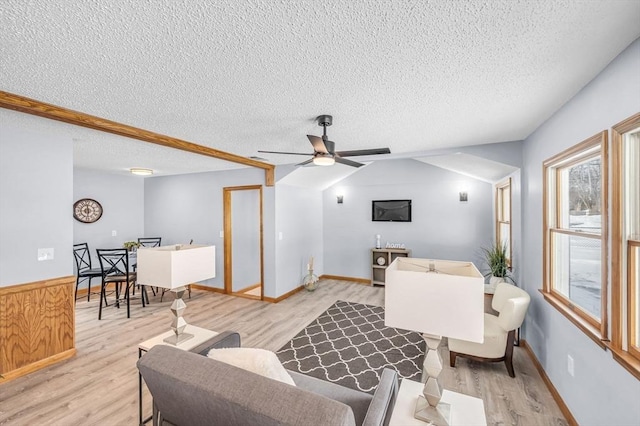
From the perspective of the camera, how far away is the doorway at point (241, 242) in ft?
17.3

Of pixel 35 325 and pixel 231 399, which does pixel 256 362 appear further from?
pixel 35 325

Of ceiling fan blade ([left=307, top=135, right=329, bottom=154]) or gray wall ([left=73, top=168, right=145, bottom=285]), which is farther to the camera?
gray wall ([left=73, top=168, right=145, bottom=285])

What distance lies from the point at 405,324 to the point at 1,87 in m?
2.95

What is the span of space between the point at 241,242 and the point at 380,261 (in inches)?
114

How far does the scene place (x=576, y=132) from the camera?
6.55 feet

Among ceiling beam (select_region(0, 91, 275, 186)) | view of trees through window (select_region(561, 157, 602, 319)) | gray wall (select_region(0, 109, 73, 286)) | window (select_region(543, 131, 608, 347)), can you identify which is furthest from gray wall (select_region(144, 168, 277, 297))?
view of trees through window (select_region(561, 157, 602, 319))

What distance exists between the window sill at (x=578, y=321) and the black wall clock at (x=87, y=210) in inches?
283

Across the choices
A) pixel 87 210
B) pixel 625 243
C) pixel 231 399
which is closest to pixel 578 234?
pixel 625 243

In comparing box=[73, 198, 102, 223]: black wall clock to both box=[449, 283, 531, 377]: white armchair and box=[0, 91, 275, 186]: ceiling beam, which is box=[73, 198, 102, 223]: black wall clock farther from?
box=[449, 283, 531, 377]: white armchair

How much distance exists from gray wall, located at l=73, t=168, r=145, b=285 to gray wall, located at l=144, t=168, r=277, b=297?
20cm

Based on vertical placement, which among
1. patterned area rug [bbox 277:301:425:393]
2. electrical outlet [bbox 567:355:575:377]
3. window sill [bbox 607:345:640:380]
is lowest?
patterned area rug [bbox 277:301:425:393]

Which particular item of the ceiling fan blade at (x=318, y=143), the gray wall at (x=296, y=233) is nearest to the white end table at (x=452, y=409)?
the ceiling fan blade at (x=318, y=143)

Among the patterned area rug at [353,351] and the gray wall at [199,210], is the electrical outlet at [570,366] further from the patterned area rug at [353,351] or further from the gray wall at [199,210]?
the gray wall at [199,210]

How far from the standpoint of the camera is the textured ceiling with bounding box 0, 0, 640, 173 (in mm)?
1163
